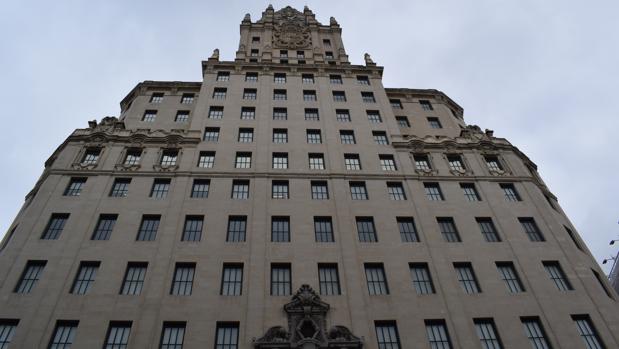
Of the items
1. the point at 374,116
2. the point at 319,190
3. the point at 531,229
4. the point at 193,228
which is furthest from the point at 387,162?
the point at 193,228

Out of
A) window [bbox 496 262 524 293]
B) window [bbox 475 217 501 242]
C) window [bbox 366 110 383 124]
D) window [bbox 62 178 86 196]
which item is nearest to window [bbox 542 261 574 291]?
window [bbox 496 262 524 293]

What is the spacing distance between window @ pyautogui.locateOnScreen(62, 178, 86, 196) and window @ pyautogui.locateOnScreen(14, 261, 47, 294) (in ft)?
22.3

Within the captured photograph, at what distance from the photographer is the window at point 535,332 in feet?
83.7

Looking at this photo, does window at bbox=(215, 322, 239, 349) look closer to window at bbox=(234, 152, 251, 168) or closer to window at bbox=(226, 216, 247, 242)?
window at bbox=(226, 216, 247, 242)

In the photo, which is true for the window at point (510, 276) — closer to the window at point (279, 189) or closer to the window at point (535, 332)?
the window at point (535, 332)

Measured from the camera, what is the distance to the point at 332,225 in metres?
31.4

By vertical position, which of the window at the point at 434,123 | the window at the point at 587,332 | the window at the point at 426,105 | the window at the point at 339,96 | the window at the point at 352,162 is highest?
the window at the point at 426,105

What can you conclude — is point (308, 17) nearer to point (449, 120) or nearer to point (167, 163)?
point (449, 120)

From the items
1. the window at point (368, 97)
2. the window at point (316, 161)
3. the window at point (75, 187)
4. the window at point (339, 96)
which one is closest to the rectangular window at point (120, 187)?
the window at point (75, 187)

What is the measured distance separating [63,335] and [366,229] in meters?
21.6

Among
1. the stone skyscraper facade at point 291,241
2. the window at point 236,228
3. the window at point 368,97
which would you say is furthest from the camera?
the window at point 368,97

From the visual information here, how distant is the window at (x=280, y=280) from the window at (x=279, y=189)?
693cm

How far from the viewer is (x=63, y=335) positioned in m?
24.1

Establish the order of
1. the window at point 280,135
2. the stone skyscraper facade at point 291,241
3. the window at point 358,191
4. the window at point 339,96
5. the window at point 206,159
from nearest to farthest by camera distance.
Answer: the stone skyscraper facade at point 291,241
the window at point 358,191
the window at point 206,159
the window at point 280,135
the window at point 339,96
